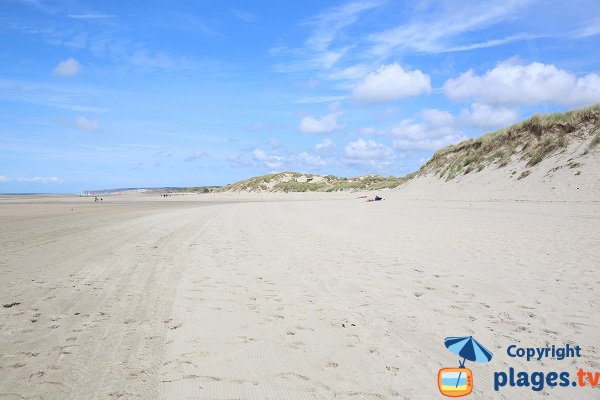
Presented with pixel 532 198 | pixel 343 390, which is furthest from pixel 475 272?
pixel 532 198

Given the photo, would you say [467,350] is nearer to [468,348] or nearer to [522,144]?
[468,348]

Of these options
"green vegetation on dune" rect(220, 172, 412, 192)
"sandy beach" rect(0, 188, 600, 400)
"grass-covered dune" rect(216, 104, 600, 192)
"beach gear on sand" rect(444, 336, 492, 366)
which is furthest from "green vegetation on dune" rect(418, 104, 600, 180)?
"green vegetation on dune" rect(220, 172, 412, 192)

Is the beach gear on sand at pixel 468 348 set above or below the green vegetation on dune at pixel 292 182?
below

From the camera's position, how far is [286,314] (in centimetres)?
511

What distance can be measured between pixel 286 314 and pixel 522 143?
87.1 ft

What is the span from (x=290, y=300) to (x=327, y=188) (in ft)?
175

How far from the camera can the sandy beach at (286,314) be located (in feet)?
11.2

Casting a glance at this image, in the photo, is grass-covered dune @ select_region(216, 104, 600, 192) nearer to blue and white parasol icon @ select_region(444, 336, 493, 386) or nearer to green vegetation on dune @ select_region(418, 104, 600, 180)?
green vegetation on dune @ select_region(418, 104, 600, 180)

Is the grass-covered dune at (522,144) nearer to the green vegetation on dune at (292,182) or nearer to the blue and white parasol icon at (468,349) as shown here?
the blue and white parasol icon at (468,349)

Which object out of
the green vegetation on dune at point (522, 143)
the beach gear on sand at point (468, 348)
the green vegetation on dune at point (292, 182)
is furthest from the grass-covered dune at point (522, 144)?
the green vegetation on dune at point (292, 182)

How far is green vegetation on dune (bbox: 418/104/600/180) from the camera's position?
22.5 meters

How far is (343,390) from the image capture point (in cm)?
325

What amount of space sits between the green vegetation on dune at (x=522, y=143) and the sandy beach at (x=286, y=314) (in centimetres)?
1555

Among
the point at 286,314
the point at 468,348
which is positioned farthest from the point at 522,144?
the point at 286,314
